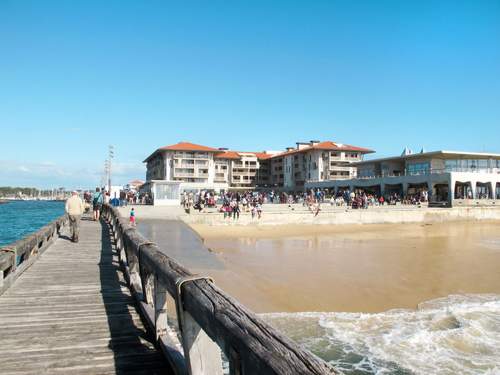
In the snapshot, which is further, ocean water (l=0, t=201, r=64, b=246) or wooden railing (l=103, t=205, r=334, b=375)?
ocean water (l=0, t=201, r=64, b=246)

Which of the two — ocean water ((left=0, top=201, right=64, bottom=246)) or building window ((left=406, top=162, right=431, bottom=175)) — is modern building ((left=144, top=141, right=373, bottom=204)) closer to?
building window ((left=406, top=162, right=431, bottom=175))

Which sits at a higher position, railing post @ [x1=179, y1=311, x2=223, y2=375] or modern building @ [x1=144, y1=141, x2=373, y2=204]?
modern building @ [x1=144, y1=141, x2=373, y2=204]

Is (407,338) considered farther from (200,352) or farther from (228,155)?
(228,155)

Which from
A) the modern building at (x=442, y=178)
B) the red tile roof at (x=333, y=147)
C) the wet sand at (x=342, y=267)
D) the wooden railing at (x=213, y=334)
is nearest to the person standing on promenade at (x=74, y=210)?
the wet sand at (x=342, y=267)

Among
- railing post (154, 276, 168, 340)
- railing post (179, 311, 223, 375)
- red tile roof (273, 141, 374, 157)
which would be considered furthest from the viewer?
red tile roof (273, 141, 374, 157)

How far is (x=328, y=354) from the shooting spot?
7.39 metres

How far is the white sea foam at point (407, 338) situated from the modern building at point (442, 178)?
131 feet

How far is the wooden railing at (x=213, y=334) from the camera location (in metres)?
1.75

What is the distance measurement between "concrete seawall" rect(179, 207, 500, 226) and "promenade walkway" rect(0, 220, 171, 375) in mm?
23322

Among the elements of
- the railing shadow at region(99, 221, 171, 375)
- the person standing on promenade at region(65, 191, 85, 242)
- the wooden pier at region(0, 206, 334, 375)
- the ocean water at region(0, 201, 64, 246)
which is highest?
the person standing on promenade at region(65, 191, 85, 242)

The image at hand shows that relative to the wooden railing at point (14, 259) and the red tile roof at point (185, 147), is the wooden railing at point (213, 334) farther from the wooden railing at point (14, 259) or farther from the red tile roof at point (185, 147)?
the red tile roof at point (185, 147)

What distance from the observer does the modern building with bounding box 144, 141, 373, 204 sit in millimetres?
81500

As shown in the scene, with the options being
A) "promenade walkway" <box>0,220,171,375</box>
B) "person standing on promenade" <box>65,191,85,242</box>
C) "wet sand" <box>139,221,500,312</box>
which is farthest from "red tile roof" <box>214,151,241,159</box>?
"promenade walkway" <box>0,220,171,375</box>

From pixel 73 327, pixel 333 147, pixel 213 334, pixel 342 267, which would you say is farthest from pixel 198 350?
pixel 333 147
